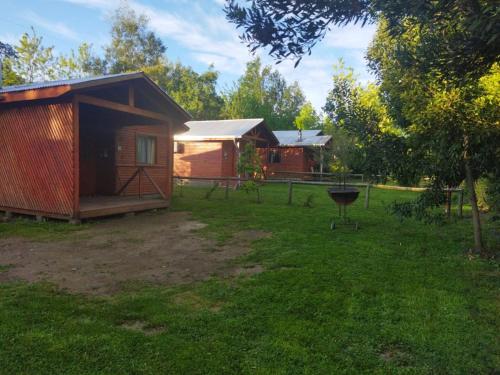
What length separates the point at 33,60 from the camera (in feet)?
116

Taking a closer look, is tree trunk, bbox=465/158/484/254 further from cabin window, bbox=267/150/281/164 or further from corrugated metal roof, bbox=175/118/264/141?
cabin window, bbox=267/150/281/164

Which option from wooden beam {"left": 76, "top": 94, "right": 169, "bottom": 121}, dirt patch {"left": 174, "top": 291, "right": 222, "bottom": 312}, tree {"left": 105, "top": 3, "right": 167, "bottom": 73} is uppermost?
tree {"left": 105, "top": 3, "right": 167, "bottom": 73}

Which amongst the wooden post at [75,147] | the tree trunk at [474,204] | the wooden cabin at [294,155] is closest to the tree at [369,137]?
the tree trunk at [474,204]

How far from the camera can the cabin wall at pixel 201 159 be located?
66.9 ft

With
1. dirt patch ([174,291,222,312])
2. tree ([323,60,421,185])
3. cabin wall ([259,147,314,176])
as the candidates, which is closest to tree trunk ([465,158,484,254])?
tree ([323,60,421,185])

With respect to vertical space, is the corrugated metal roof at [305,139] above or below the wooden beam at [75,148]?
above

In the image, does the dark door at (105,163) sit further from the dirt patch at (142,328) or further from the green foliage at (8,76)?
the green foliage at (8,76)

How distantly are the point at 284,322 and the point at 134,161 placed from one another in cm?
1116

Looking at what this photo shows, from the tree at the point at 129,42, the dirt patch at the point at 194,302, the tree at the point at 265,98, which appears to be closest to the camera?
the dirt patch at the point at 194,302

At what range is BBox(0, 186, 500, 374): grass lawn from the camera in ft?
9.15

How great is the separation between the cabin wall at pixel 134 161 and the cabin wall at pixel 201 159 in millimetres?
5764

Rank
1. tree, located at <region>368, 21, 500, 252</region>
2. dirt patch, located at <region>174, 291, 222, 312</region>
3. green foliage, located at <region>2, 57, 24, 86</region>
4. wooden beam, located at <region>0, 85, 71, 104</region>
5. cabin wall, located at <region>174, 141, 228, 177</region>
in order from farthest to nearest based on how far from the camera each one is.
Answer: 1. green foliage, located at <region>2, 57, 24, 86</region>
2. cabin wall, located at <region>174, 141, 228, 177</region>
3. wooden beam, located at <region>0, 85, 71, 104</region>
4. tree, located at <region>368, 21, 500, 252</region>
5. dirt patch, located at <region>174, 291, 222, 312</region>

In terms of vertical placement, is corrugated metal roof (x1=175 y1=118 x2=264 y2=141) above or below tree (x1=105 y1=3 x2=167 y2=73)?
below

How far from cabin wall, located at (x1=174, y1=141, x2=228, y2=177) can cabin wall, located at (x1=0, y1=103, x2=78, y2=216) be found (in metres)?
11.7
